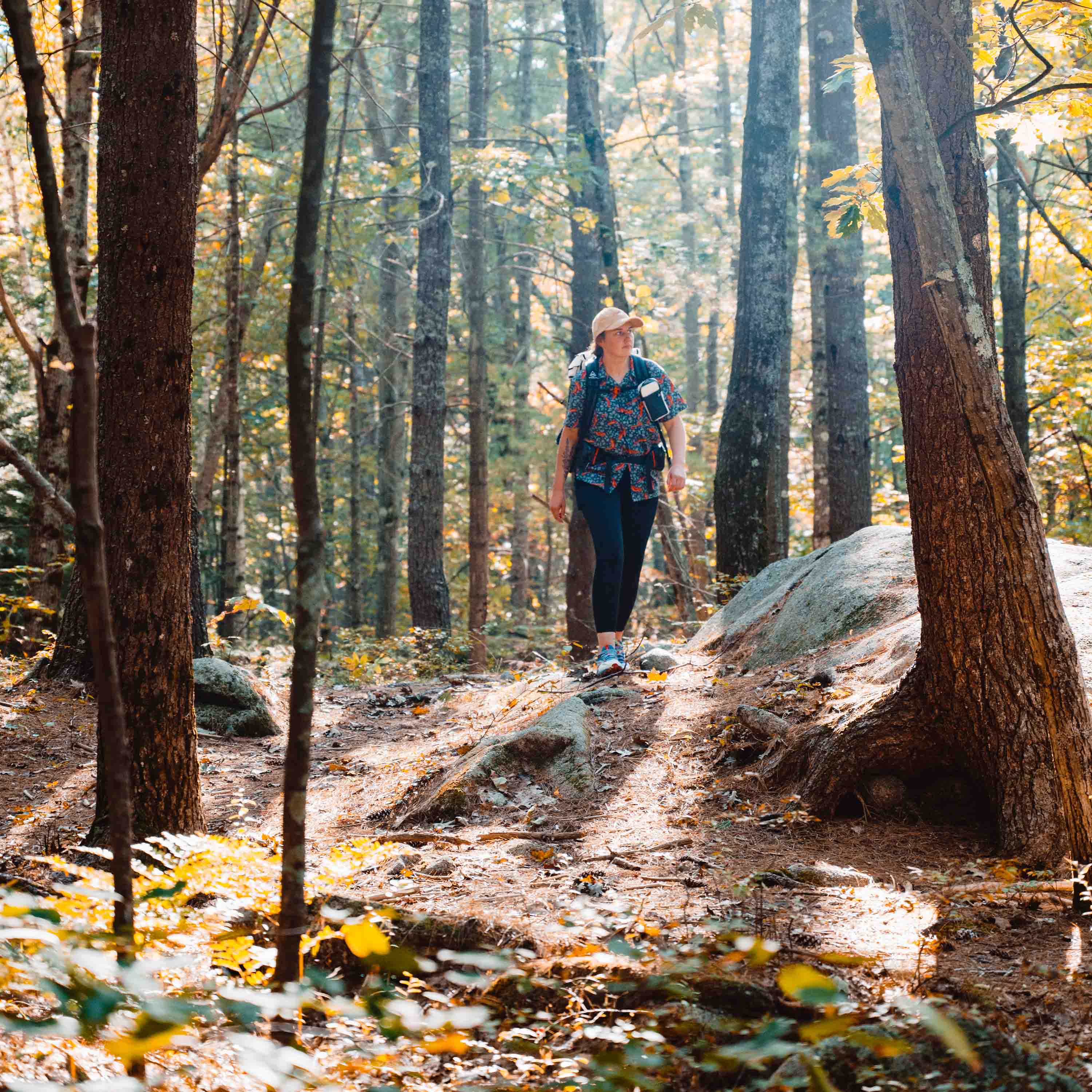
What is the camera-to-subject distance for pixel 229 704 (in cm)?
728

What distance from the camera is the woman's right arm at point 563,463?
662 cm

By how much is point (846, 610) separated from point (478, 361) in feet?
35.1

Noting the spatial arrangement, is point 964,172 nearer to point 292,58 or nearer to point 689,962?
point 689,962

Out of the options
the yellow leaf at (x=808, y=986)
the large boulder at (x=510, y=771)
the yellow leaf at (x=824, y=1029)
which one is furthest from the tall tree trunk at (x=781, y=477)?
the yellow leaf at (x=808, y=986)

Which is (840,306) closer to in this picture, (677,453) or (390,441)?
(677,453)

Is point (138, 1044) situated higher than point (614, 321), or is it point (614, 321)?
point (614, 321)

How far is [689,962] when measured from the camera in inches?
84.7

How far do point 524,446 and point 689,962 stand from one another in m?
20.4

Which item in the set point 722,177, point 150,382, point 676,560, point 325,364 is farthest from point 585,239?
point 722,177

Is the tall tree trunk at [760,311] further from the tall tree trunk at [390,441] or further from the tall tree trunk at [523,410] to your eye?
the tall tree trunk at [523,410]

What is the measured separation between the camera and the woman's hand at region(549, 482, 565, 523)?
666 cm

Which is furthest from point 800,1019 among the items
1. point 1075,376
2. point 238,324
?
point 1075,376

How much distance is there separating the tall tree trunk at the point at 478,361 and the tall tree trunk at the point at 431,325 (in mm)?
529

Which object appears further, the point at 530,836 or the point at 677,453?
the point at 677,453
